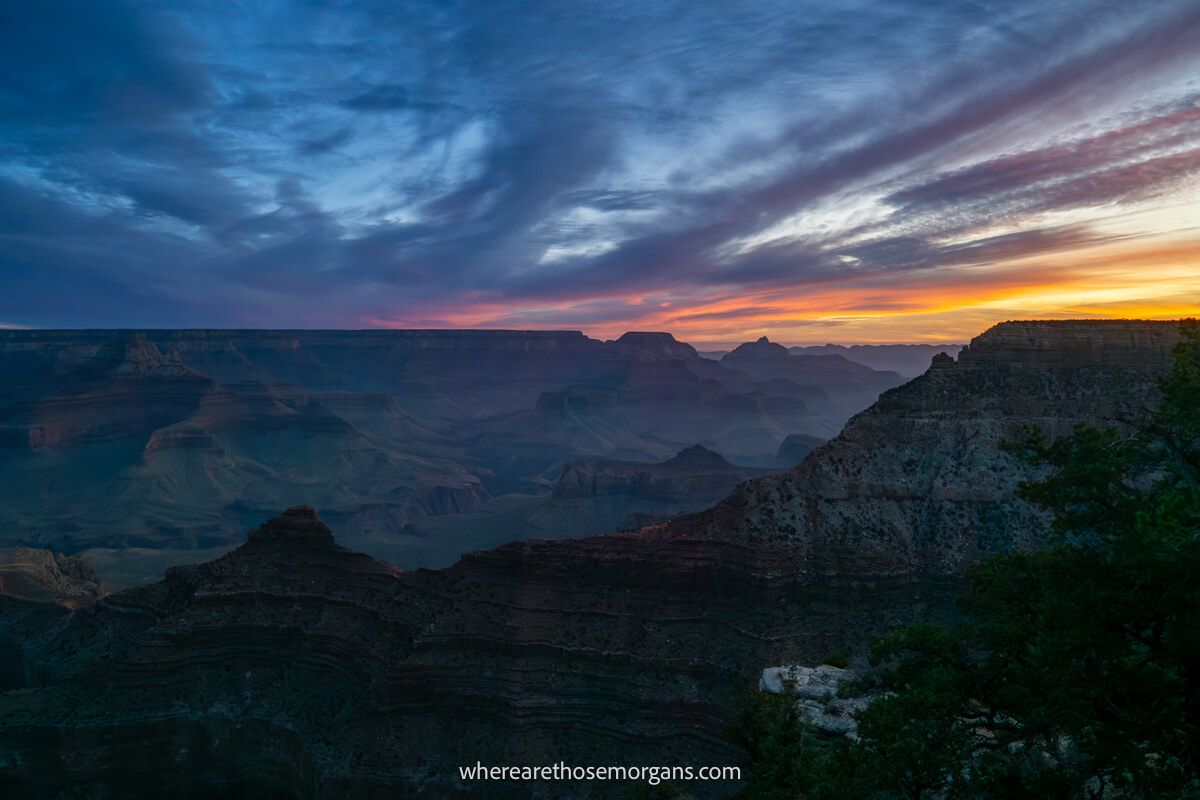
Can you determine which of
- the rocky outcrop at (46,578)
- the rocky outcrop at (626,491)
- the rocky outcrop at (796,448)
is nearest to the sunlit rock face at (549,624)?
the rocky outcrop at (46,578)

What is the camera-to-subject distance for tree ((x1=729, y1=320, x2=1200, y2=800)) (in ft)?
30.0

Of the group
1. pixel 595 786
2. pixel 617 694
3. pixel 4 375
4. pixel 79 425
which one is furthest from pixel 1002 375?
pixel 4 375

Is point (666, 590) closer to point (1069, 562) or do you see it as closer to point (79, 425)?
point (1069, 562)

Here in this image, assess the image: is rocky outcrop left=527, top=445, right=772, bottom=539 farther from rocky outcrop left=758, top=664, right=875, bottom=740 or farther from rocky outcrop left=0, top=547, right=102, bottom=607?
rocky outcrop left=758, top=664, right=875, bottom=740

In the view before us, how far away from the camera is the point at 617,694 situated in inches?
1588

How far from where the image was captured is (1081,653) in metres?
10.1

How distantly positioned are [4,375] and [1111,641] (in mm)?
254589

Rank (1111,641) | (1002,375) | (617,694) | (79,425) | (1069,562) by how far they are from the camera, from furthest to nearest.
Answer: (79,425)
(1002,375)
(617,694)
(1069,562)
(1111,641)

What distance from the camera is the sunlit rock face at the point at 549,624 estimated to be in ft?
131

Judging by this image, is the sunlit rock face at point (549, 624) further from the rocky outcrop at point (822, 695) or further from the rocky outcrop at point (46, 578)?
the rocky outcrop at point (46, 578)

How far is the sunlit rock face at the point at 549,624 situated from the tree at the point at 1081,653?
26568 mm

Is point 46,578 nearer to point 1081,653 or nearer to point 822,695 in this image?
point 822,695

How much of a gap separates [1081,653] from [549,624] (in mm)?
37337

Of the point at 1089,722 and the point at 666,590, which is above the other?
the point at 1089,722
